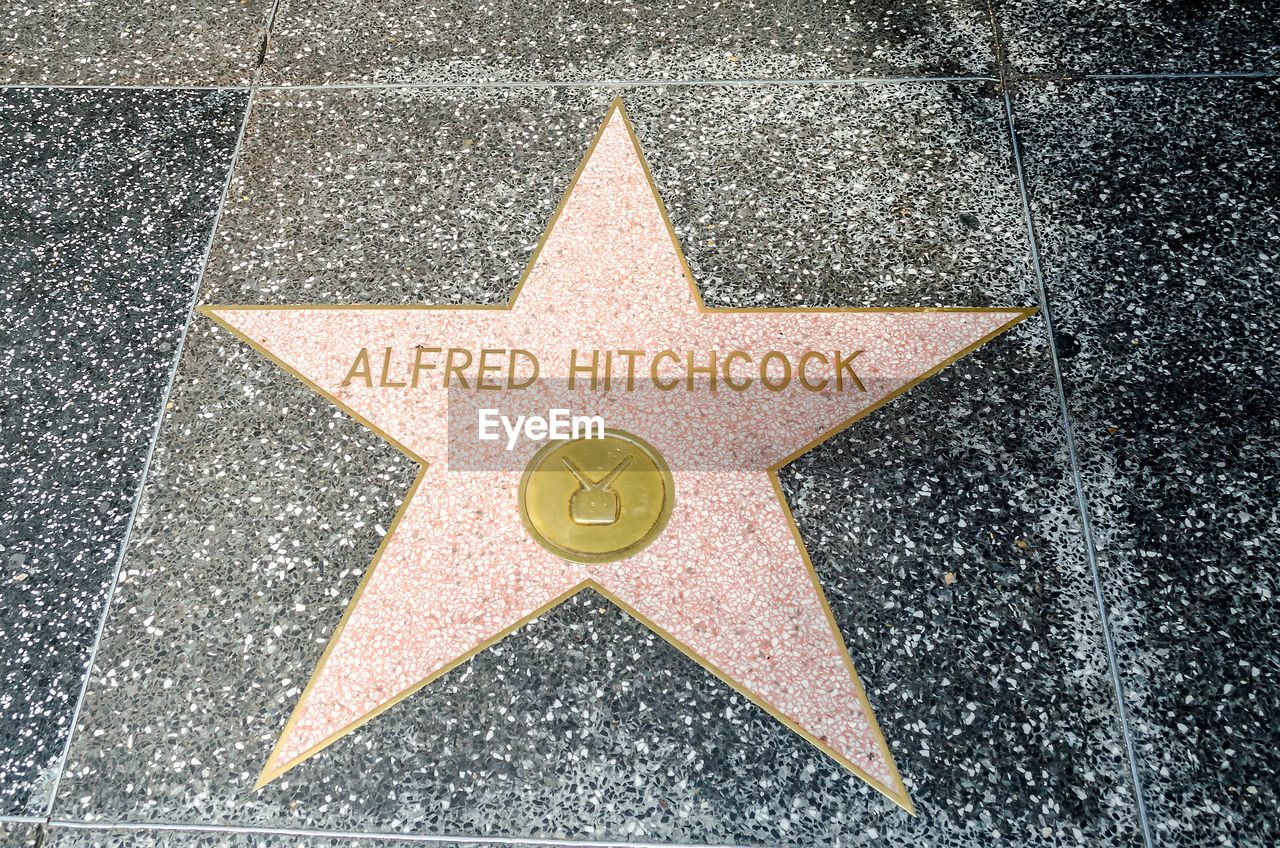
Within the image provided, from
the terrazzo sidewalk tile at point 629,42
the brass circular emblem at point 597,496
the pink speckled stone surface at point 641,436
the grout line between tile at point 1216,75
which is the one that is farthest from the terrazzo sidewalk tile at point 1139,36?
the brass circular emblem at point 597,496

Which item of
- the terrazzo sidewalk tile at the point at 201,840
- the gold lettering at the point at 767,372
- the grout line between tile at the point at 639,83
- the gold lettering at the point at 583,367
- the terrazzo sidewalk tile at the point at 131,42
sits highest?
the grout line between tile at the point at 639,83

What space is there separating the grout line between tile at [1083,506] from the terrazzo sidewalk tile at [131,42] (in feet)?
6.96

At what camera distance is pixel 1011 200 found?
6.59ft

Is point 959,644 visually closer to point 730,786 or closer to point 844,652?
point 844,652

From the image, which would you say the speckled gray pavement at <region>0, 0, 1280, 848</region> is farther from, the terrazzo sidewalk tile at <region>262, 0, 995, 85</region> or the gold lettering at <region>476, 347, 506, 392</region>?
the gold lettering at <region>476, 347, 506, 392</region>

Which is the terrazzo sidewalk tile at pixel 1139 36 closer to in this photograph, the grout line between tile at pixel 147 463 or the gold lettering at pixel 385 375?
the gold lettering at pixel 385 375

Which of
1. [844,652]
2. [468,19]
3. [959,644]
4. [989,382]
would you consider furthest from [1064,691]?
[468,19]

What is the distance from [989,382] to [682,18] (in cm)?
139

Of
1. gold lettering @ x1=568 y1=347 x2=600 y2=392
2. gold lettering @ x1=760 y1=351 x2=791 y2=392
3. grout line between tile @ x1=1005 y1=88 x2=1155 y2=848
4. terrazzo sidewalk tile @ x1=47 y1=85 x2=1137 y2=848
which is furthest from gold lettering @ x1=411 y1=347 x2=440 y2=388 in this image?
grout line between tile @ x1=1005 y1=88 x2=1155 y2=848

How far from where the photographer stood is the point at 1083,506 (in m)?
1.63

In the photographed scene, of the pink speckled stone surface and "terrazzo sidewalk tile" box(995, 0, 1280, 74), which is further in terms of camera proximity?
"terrazzo sidewalk tile" box(995, 0, 1280, 74)

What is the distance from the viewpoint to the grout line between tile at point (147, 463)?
1.48m

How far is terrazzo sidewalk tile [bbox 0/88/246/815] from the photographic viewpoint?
1567 mm

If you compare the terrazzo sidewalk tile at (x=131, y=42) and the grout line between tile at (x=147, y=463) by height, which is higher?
the terrazzo sidewalk tile at (x=131, y=42)
